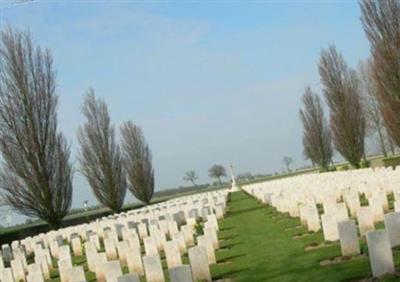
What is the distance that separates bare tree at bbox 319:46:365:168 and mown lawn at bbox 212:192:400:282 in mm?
21717

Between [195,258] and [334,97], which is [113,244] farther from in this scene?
[334,97]

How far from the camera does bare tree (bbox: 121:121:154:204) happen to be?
47250 mm

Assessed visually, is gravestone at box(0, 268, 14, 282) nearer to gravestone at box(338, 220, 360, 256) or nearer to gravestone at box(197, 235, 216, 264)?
gravestone at box(197, 235, 216, 264)

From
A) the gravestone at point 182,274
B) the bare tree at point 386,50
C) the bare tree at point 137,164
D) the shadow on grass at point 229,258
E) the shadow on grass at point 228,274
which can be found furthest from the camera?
the bare tree at point 137,164

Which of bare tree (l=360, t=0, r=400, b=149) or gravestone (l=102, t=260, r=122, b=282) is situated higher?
bare tree (l=360, t=0, r=400, b=149)

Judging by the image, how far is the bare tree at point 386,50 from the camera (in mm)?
25438

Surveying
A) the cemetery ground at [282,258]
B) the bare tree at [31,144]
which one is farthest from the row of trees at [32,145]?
the cemetery ground at [282,258]

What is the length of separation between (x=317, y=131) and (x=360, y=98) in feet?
17.5

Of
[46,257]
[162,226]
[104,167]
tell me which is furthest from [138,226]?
[104,167]

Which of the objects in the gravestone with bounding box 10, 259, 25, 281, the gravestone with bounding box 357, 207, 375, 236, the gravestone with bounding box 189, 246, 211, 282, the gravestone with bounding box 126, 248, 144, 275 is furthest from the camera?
the gravestone with bounding box 10, 259, 25, 281

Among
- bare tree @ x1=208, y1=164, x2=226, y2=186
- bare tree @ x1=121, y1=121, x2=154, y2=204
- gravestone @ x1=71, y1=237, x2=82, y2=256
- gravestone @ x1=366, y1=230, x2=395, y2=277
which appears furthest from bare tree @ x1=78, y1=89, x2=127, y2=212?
bare tree @ x1=208, y1=164, x2=226, y2=186

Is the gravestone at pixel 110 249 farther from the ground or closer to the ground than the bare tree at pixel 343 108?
closer to the ground

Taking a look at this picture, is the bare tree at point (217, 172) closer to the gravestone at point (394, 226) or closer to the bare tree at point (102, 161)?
the bare tree at point (102, 161)

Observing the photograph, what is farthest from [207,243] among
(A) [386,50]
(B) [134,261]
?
(A) [386,50]
